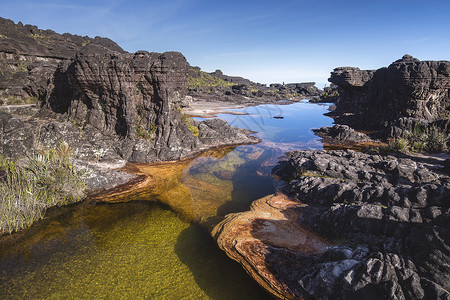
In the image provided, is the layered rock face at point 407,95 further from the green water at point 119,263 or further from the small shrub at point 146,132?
the green water at point 119,263

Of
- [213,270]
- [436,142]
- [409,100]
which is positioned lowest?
[213,270]

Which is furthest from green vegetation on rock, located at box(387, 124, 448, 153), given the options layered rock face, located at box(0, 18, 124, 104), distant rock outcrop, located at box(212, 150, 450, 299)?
layered rock face, located at box(0, 18, 124, 104)

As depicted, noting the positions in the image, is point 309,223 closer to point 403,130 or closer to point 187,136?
point 187,136

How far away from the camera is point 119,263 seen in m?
7.12

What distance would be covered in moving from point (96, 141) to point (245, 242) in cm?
1224

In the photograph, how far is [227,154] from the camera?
63.2 feet

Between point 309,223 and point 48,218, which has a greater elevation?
point 48,218

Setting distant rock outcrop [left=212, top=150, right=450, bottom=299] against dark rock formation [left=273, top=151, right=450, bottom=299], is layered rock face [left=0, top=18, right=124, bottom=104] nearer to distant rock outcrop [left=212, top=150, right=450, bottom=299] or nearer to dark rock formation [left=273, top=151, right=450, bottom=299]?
distant rock outcrop [left=212, top=150, right=450, bottom=299]

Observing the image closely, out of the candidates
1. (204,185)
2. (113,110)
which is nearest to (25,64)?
(113,110)

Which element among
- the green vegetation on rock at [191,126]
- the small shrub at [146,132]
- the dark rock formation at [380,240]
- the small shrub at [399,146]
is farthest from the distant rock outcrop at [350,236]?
the green vegetation on rock at [191,126]

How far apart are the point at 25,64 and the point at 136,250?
123 ft

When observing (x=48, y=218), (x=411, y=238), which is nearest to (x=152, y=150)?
(x=48, y=218)

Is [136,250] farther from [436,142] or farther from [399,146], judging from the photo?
[436,142]

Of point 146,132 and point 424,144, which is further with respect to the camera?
point 424,144
